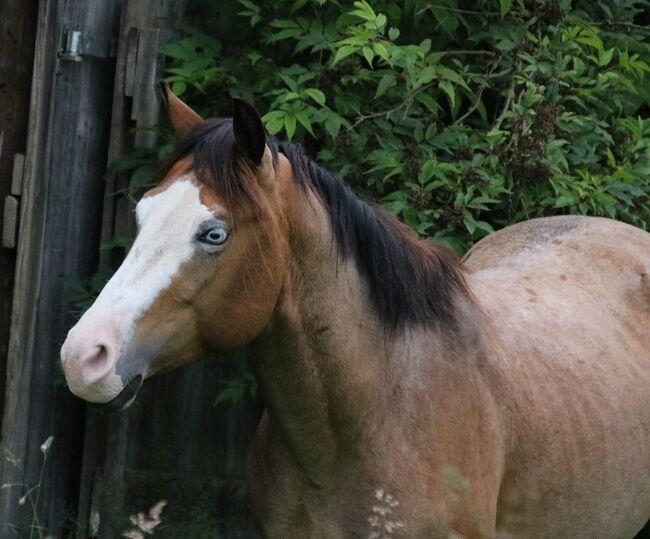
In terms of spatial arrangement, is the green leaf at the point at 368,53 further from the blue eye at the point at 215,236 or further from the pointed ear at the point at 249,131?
the blue eye at the point at 215,236

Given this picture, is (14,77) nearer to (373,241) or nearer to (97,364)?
(373,241)

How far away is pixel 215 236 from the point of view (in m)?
2.93

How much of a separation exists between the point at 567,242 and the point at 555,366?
714mm

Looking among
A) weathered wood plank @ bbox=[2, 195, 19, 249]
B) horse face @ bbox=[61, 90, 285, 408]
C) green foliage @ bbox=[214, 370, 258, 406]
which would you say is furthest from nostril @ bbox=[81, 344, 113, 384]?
weathered wood plank @ bbox=[2, 195, 19, 249]

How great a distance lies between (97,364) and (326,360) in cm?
71

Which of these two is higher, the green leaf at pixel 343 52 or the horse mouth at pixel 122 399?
the green leaf at pixel 343 52

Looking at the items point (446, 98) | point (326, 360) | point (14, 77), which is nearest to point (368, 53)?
point (446, 98)

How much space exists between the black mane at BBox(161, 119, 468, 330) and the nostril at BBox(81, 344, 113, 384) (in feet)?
1.68

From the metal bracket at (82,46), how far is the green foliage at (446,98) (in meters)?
0.30

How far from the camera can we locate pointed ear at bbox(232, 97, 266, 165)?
113 inches

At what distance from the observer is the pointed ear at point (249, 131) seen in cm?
288

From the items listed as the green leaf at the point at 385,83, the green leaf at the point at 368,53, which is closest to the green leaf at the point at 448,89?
the green leaf at the point at 385,83

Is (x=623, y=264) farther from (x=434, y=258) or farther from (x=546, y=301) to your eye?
(x=434, y=258)

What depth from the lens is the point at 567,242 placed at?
433 centimetres
